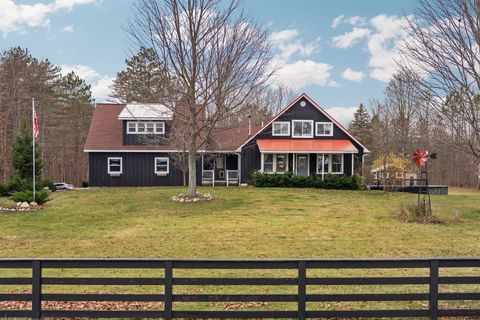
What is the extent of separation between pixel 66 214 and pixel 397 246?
42.2 feet

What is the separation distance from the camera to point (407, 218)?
15.7 metres

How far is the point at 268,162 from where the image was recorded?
29719 millimetres

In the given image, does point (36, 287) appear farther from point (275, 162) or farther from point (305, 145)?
point (305, 145)

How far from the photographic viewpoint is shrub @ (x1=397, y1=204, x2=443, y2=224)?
50.6 ft

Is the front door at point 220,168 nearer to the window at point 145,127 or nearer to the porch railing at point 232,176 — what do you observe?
the porch railing at point 232,176

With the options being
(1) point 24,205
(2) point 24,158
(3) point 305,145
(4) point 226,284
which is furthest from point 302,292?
(3) point 305,145

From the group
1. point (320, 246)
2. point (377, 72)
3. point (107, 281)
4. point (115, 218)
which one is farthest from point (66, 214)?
point (377, 72)

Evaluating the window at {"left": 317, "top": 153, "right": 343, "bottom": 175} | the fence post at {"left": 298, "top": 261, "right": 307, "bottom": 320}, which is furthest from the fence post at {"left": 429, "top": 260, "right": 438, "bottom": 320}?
the window at {"left": 317, "top": 153, "right": 343, "bottom": 175}

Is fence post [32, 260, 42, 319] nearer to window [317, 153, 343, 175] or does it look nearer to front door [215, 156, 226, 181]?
front door [215, 156, 226, 181]

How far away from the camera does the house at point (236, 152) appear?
29.3 meters

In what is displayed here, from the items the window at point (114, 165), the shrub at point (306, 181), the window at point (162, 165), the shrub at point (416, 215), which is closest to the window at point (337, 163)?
the shrub at point (306, 181)

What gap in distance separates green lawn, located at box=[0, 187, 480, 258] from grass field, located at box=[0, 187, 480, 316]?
29 mm

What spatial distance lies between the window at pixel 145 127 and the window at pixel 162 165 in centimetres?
201

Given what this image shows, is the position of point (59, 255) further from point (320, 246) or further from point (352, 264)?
point (352, 264)
